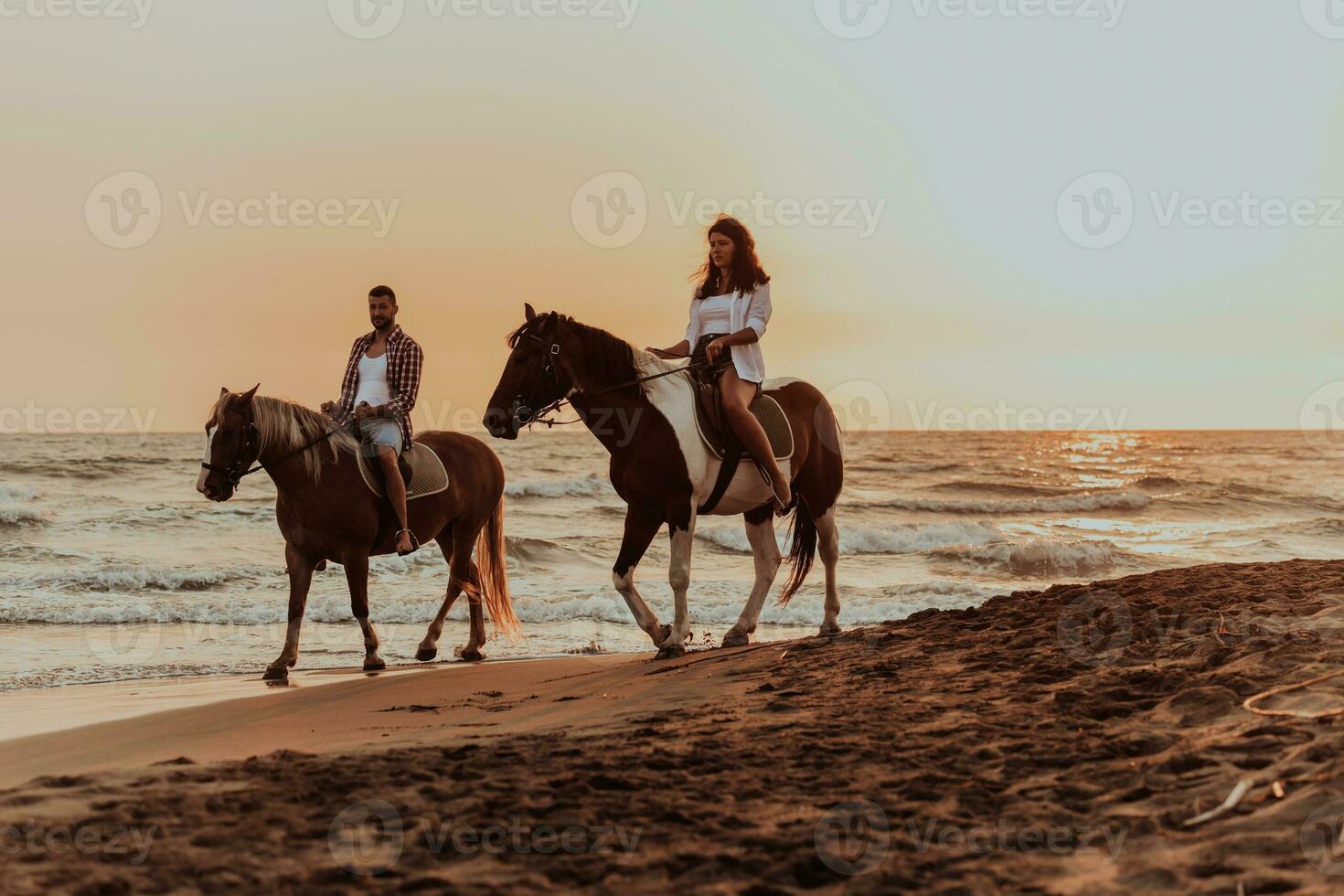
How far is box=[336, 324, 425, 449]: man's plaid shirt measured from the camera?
877 centimetres

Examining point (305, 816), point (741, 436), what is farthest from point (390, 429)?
point (305, 816)

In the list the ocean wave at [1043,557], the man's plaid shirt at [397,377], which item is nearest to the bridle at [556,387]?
the man's plaid shirt at [397,377]

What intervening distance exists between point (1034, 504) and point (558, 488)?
489 inches

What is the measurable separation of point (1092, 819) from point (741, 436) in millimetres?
4603

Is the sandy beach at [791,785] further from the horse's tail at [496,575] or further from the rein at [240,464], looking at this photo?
the horse's tail at [496,575]

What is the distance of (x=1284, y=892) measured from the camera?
110 inches

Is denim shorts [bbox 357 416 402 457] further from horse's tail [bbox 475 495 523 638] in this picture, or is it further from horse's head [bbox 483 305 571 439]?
horse's head [bbox 483 305 571 439]

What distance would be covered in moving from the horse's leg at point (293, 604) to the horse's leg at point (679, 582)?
2627mm

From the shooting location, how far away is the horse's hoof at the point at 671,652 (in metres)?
7.90

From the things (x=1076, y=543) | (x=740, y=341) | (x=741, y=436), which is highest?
(x=740, y=341)

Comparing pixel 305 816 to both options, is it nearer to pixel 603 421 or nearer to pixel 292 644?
pixel 603 421

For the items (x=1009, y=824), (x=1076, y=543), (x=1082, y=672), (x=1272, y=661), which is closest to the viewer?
(x=1009, y=824)

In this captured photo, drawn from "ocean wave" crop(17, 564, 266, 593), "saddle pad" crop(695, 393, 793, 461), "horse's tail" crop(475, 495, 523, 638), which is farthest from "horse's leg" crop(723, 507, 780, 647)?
"ocean wave" crop(17, 564, 266, 593)

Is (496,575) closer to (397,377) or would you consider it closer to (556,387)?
(397,377)
